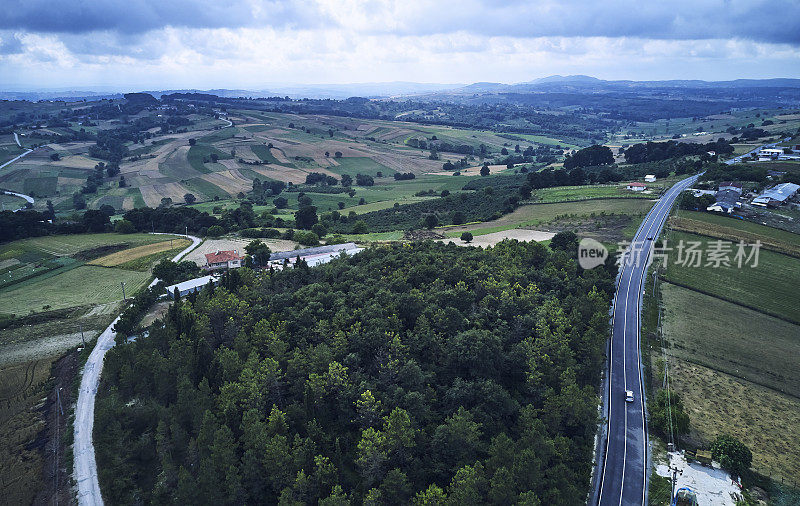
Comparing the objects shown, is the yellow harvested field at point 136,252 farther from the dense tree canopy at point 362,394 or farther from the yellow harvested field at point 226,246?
the dense tree canopy at point 362,394

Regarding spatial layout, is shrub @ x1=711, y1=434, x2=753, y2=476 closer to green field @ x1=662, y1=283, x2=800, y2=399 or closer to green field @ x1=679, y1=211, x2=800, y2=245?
green field @ x1=662, y1=283, x2=800, y2=399

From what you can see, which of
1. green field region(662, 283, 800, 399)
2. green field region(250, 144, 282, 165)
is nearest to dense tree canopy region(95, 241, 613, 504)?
green field region(662, 283, 800, 399)

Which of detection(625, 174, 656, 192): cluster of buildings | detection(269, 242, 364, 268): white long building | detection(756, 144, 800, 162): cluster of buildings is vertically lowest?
detection(269, 242, 364, 268): white long building

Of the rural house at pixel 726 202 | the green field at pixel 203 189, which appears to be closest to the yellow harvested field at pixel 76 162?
Answer: the green field at pixel 203 189

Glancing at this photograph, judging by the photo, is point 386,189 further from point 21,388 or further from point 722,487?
point 722,487

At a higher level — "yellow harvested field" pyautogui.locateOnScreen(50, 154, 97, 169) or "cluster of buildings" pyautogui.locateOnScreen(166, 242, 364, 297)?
"yellow harvested field" pyautogui.locateOnScreen(50, 154, 97, 169)
